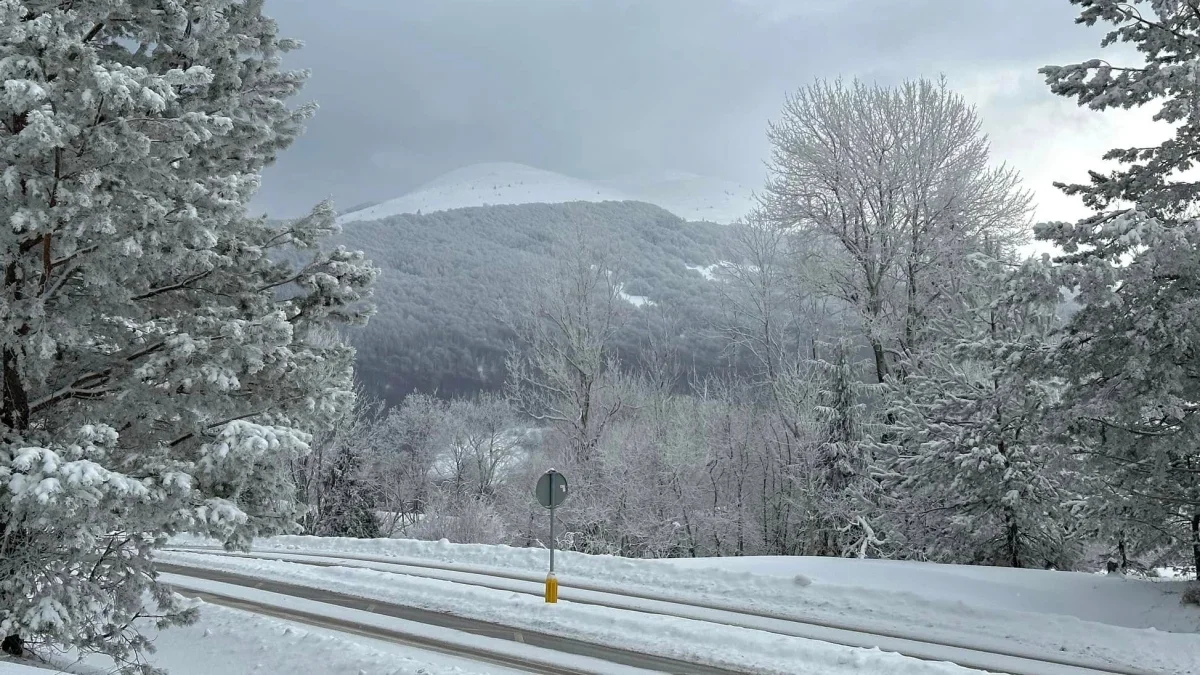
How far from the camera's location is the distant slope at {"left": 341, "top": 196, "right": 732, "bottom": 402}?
44.0 metres

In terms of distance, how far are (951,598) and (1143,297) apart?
18.5 ft

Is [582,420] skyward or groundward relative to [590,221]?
groundward

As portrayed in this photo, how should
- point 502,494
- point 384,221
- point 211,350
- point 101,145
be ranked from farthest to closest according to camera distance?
point 384,221 → point 502,494 → point 211,350 → point 101,145

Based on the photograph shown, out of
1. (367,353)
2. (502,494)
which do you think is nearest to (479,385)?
(367,353)

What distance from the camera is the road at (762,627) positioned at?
10.8m

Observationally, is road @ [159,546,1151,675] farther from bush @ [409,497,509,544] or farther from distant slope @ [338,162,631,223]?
distant slope @ [338,162,631,223]

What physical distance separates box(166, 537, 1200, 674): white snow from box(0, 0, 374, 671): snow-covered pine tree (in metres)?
8.17

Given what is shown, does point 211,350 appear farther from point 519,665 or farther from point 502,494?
point 502,494

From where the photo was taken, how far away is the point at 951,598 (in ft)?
46.3

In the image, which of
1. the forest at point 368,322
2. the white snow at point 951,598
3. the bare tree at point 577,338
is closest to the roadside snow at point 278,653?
the forest at point 368,322

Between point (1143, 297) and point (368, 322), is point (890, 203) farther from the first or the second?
point (368, 322)

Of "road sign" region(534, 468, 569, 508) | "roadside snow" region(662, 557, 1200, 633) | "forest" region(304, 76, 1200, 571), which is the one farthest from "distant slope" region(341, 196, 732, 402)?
"road sign" region(534, 468, 569, 508)

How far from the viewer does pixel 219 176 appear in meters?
10.3

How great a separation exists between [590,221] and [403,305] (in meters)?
43.3
